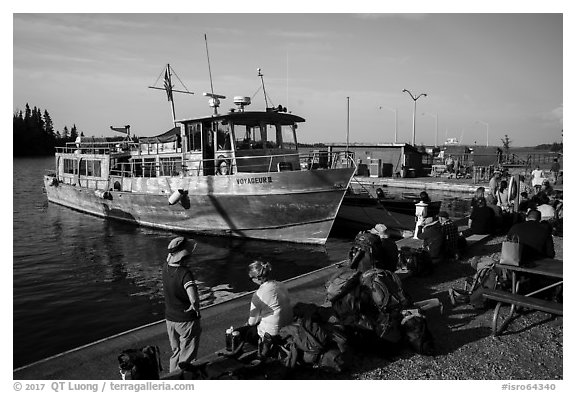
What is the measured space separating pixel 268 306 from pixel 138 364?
59.7 inches

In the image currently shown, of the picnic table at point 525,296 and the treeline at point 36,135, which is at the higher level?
the treeline at point 36,135

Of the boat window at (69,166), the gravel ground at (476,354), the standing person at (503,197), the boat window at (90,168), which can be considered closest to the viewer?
the gravel ground at (476,354)

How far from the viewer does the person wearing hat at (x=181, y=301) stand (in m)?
4.66

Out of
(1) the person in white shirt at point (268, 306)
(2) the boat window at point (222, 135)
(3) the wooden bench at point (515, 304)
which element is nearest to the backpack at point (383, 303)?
(1) the person in white shirt at point (268, 306)

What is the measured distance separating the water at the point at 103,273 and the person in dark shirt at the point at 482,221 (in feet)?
14.8

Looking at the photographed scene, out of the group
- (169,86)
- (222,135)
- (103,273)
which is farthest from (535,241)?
(169,86)

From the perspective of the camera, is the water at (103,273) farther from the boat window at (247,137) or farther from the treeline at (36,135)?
the treeline at (36,135)

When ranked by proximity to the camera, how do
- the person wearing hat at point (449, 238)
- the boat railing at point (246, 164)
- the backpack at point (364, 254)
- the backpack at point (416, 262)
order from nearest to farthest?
the backpack at point (364, 254)
the backpack at point (416, 262)
the person wearing hat at point (449, 238)
the boat railing at point (246, 164)

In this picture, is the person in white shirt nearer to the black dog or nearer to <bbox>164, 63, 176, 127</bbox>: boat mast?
the black dog

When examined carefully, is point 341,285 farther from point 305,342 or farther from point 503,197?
point 503,197

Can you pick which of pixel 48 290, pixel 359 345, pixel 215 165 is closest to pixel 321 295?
pixel 359 345

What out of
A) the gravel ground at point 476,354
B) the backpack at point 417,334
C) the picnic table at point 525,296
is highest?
the picnic table at point 525,296

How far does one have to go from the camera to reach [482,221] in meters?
11.6
